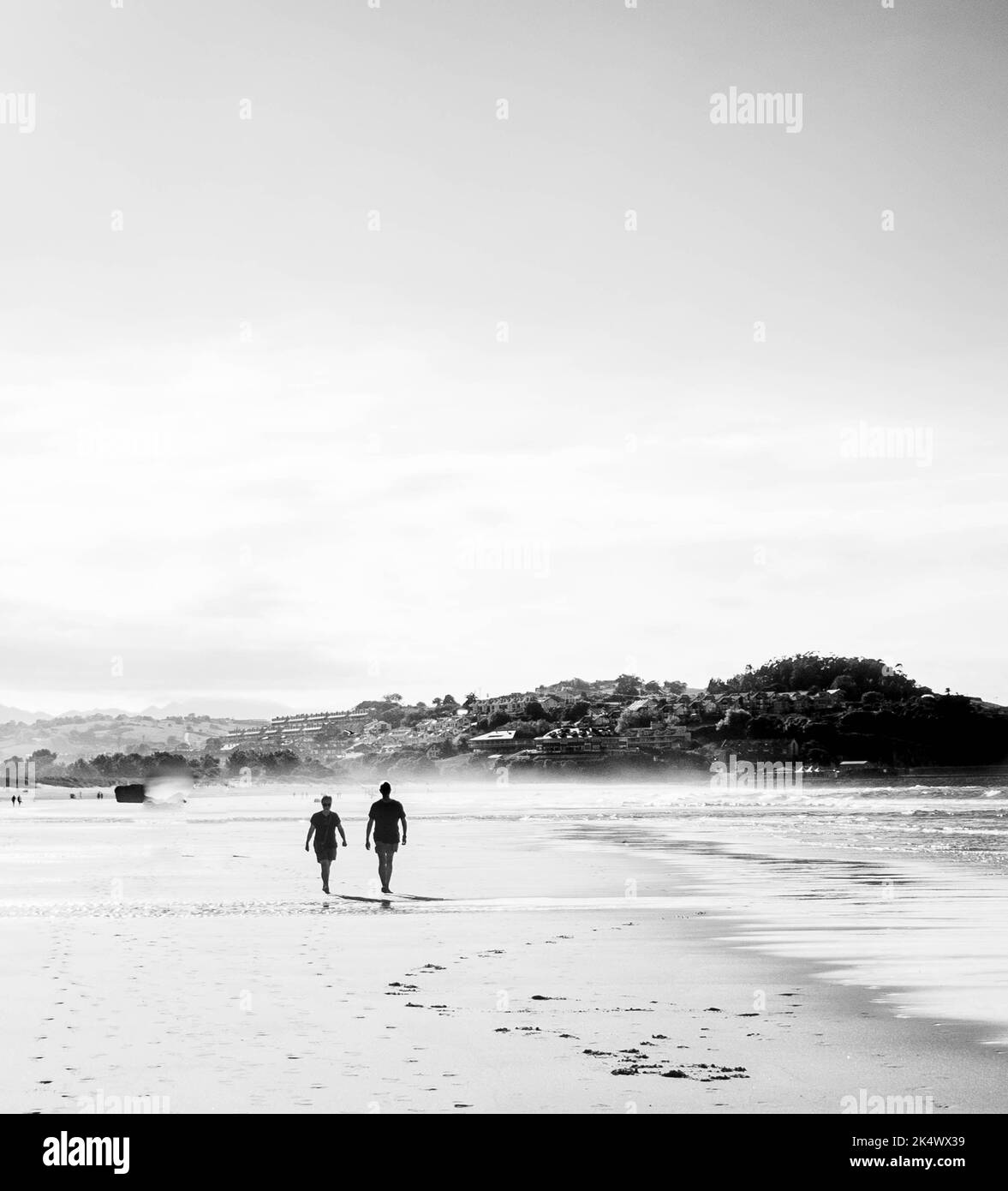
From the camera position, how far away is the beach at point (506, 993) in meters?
8.45

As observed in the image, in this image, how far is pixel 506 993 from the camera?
11969 mm

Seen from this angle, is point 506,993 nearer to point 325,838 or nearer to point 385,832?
point 385,832

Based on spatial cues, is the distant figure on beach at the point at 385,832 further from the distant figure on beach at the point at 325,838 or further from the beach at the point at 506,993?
the distant figure on beach at the point at 325,838

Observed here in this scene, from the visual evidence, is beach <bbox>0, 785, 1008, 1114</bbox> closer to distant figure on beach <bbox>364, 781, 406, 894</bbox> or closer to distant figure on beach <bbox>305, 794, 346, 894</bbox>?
distant figure on beach <bbox>364, 781, 406, 894</bbox>

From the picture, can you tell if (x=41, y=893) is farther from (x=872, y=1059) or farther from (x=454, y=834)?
(x=454, y=834)

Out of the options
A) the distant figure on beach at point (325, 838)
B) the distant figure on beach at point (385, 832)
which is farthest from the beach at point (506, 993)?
the distant figure on beach at point (325, 838)

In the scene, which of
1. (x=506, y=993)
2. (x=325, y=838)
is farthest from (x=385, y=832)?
(x=506, y=993)

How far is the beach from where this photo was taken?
27.7ft

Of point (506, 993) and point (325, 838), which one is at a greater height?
point (325, 838)

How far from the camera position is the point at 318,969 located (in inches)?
524

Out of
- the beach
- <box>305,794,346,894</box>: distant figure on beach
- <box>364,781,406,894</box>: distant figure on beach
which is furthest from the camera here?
<box>305,794,346,894</box>: distant figure on beach

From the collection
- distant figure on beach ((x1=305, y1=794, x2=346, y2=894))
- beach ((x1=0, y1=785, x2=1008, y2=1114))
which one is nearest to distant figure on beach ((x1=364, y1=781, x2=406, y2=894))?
beach ((x1=0, y1=785, x2=1008, y2=1114))

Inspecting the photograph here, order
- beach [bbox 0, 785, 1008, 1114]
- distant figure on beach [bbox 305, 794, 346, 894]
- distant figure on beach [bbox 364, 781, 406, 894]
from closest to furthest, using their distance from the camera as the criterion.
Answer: beach [bbox 0, 785, 1008, 1114] < distant figure on beach [bbox 364, 781, 406, 894] < distant figure on beach [bbox 305, 794, 346, 894]

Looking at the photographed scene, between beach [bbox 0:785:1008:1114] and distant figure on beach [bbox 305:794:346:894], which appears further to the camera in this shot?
distant figure on beach [bbox 305:794:346:894]
